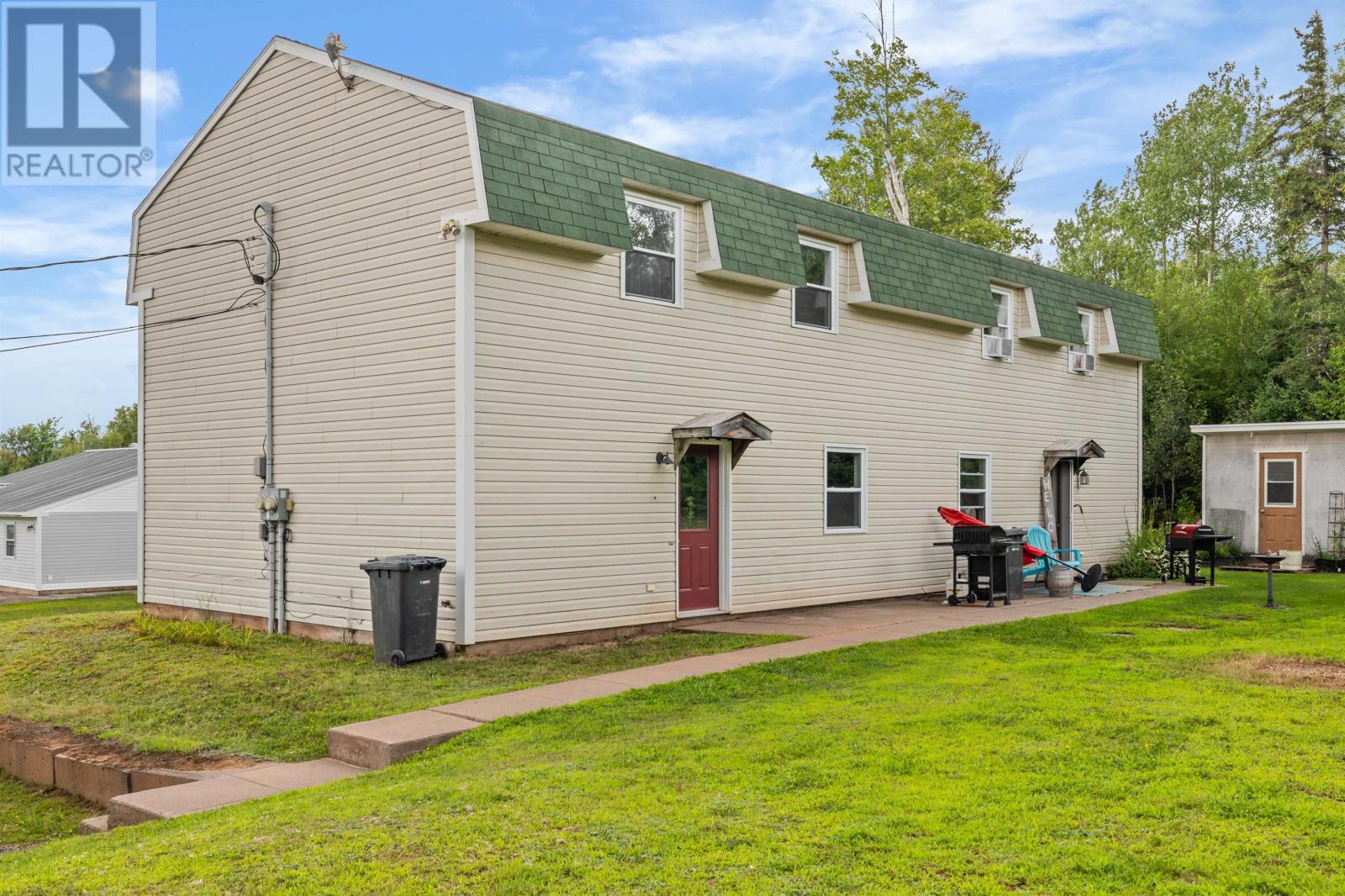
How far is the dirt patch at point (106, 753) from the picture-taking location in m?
7.35

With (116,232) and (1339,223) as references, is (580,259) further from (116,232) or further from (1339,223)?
(1339,223)

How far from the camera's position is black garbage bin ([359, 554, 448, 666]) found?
973 centimetres

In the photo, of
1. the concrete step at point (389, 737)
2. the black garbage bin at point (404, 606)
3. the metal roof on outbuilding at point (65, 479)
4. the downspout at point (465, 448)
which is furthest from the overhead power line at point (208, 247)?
the metal roof on outbuilding at point (65, 479)

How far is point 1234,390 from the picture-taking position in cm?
3077

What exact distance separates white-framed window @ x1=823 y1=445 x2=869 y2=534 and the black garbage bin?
6.05 m

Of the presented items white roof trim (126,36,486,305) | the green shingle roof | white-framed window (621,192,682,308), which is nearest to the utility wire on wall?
white roof trim (126,36,486,305)

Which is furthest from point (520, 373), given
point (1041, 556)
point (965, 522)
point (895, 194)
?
point (895, 194)

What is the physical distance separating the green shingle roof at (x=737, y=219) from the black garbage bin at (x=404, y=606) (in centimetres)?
335

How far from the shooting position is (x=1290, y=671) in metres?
8.42

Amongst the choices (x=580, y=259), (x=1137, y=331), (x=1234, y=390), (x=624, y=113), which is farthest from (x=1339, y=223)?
(x=580, y=259)

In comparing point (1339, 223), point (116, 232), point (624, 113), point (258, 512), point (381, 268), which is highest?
point (624, 113)

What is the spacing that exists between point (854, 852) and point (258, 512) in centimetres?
977

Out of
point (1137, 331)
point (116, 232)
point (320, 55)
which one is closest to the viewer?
point (320, 55)

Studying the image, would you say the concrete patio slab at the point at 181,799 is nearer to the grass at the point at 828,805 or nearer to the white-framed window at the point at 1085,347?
the grass at the point at 828,805
